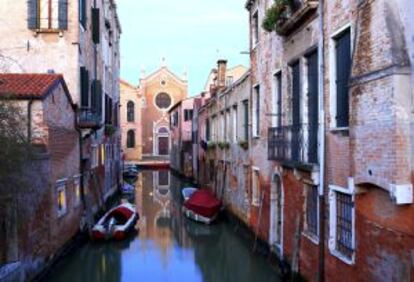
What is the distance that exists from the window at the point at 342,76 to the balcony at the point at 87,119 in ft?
29.3

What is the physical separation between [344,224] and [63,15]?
1089 centimetres

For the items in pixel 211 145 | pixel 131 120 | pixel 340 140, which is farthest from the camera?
pixel 131 120

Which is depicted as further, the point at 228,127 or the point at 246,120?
the point at 228,127

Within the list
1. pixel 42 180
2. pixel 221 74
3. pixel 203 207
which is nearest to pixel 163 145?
pixel 221 74

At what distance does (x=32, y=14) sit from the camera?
15.2 meters

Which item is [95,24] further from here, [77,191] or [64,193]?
[64,193]

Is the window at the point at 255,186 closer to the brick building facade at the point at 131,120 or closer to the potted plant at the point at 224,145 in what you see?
the potted plant at the point at 224,145

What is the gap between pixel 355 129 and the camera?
6883 mm

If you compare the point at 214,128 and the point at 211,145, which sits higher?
the point at 214,128

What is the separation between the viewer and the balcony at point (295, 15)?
9.05 m

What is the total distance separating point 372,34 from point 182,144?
115ft

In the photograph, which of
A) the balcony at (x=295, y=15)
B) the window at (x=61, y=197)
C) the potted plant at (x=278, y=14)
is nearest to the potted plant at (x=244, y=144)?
the potted plant at (x=278, y=14)

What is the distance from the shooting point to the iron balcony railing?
369 inches

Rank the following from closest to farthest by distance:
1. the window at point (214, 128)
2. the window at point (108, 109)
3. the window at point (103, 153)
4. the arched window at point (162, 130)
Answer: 1. the window at point (103, 153)
2. the window at point (108, 109)
3. the window at point (214, 128)
4. the arched window at point (162, 130)
